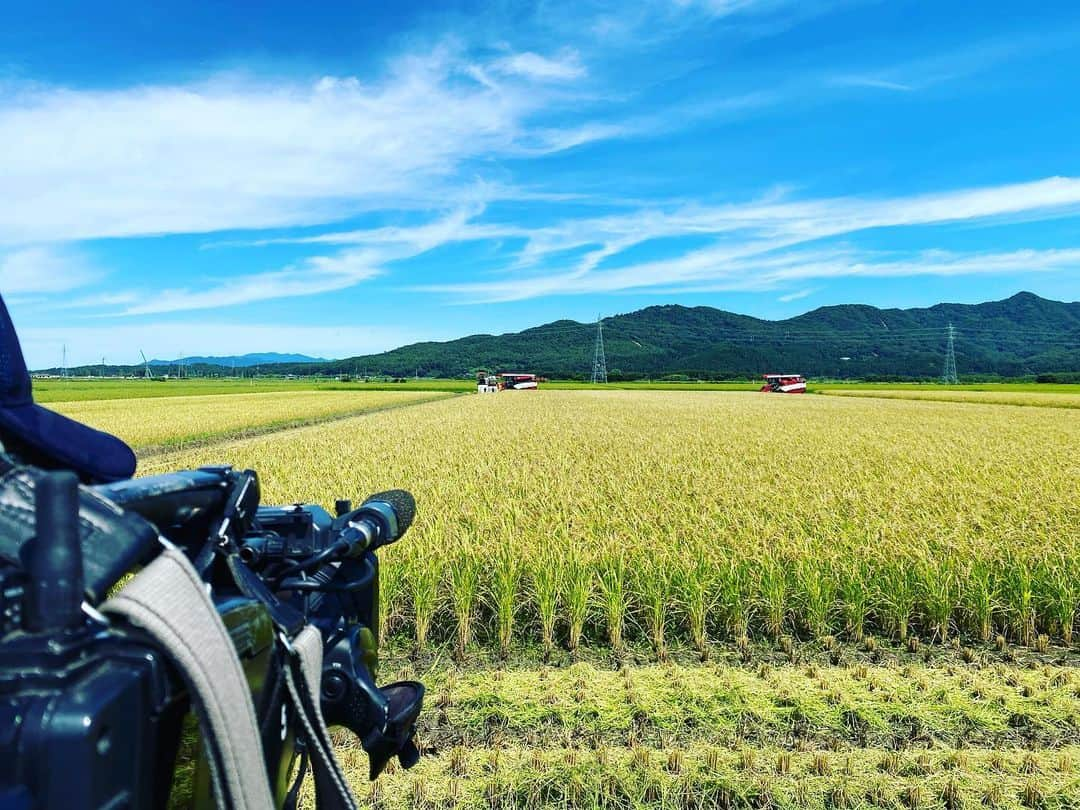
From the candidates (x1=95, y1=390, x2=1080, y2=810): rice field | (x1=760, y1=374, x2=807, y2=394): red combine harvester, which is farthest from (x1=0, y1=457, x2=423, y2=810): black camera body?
(x1=760, y1=374, x2=807, y2=394): red combine harvester

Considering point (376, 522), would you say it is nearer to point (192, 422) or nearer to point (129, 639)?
point (129, 639)

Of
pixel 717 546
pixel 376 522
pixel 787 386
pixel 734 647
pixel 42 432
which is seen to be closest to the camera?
pixel 42 432

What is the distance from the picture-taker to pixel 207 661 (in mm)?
870

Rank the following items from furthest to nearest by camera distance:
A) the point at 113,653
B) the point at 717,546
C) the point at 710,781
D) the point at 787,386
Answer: the point at 787,386, the point at 717,546, the point at 710,781, the point at 113,653

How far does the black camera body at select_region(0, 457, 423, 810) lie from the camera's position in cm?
73

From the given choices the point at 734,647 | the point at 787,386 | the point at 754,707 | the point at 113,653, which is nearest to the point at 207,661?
the point at 113,653

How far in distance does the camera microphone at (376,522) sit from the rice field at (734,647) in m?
1.76

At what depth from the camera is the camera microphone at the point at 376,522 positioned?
1645mm

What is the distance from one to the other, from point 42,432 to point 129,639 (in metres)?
0.38

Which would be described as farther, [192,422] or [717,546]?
[192,422]

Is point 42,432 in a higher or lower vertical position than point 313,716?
higher

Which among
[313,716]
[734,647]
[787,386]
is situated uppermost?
[313,716]

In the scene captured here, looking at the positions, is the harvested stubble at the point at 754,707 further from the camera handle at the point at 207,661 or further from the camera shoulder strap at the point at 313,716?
the camera handle at the point at 207,661

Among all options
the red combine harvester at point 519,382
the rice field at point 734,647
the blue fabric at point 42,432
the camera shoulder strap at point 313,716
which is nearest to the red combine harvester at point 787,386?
the red combine harvester at point 519,382
